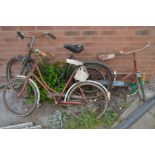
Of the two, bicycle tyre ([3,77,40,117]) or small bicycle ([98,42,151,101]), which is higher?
small bicycle ([98,42,151,101])

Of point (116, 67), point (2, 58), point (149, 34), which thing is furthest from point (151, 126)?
point (2, 58)

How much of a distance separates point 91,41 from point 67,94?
865 millimetres

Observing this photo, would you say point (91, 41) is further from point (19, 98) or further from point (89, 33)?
point (19, 98)

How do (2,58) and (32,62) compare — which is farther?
(2,58)

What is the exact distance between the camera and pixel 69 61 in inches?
146

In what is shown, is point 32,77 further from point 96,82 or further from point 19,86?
point 96,82

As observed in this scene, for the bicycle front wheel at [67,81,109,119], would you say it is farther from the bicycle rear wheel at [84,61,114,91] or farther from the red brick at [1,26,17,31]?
the red brick at [1,26,17,31]

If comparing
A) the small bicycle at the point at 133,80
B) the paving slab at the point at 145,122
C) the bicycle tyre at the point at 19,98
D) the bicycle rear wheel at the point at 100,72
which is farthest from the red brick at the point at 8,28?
the paving slab at the point at 145,122

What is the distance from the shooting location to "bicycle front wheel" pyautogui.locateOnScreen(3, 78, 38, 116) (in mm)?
3962

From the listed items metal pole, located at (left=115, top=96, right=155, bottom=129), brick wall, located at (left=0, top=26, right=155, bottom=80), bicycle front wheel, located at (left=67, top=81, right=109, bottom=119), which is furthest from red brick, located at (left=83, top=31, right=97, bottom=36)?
metal pole, located at (left=115, top=96, right=155, bottom=129)

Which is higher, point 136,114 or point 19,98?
point 19,98

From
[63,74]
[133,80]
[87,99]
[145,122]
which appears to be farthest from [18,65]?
[145,122]

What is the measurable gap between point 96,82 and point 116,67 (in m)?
0.59

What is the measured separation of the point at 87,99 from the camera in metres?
4.09
